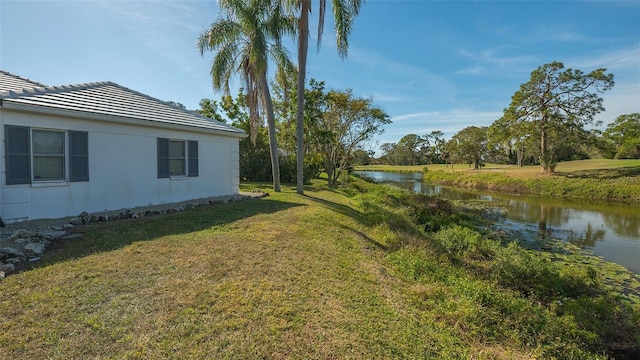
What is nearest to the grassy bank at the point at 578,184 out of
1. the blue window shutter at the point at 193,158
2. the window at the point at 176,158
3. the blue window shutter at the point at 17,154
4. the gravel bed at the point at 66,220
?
the gravel bed at the point at 66,220

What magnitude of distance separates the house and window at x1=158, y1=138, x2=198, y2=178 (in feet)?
0.10

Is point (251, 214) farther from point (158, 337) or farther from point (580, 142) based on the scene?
point (580, 142)

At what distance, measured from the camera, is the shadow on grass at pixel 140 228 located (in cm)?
513

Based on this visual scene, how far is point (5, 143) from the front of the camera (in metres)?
6.41

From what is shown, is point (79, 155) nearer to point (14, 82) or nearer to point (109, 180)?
point (109, 180)

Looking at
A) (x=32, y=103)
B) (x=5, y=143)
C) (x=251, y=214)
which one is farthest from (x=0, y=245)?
(x=251, y=214)

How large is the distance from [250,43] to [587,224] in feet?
55.8

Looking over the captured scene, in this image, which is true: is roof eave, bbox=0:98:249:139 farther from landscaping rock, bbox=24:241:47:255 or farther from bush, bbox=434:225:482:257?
bush, bbox=434:225:482:257

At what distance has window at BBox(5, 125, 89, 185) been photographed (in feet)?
21.5

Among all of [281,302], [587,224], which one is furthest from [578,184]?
[281,302]

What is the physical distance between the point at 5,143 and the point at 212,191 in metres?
5.84

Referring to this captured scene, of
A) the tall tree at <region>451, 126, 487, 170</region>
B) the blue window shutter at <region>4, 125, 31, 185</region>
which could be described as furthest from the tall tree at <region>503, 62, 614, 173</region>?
the blue window shutter at <region>4, 125, 31, 185</region>

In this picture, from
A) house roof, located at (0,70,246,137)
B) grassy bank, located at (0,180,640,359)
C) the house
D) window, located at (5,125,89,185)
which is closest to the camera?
grassy bank, located at (0,180,640,359)

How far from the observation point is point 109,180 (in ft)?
27.2
